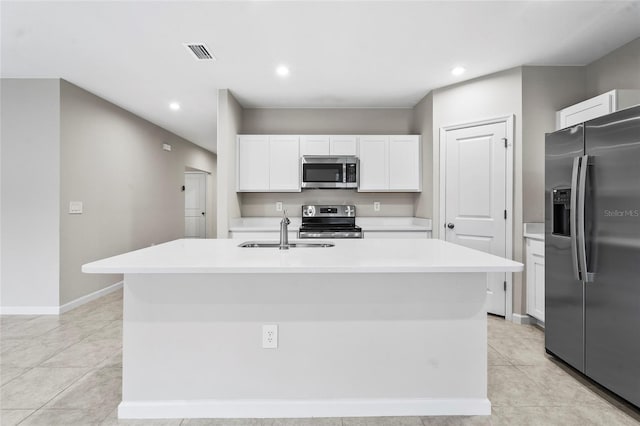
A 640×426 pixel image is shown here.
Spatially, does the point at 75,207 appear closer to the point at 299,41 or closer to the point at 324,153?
the point at 324,153

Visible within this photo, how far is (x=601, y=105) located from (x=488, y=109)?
0.96 m

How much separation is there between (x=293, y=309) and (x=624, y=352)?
1881mm

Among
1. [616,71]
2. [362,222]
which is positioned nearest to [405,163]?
[362,222]

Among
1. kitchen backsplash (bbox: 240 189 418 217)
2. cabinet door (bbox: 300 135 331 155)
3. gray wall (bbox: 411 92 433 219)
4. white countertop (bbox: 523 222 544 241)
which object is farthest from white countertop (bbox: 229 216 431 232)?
white countertop (bbox: 523 222 544 241)

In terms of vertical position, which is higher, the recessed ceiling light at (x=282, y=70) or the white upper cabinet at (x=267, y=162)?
the recessed ceiling light at (x=282, y=70)

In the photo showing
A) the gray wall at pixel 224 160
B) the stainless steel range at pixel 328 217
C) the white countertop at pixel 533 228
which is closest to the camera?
the white countertop at pixel 533 228

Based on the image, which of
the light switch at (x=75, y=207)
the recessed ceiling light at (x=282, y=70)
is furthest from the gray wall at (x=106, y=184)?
the recessed ceiling light at (x=282, y=70)

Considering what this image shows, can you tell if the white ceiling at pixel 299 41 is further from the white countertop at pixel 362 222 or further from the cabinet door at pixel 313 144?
the white countertop at pixel 362 222

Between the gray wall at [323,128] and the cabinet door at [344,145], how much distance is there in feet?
1.13

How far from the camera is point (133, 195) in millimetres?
4801

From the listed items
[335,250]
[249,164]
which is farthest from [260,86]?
[335,250]

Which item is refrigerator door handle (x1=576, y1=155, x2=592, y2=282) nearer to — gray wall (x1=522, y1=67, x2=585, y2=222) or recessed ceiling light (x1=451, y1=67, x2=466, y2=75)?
gray wall (x1=522, y1=67, x2=585, y2=222)

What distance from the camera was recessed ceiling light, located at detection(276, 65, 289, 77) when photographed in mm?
3189

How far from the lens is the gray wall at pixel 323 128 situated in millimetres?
4508
